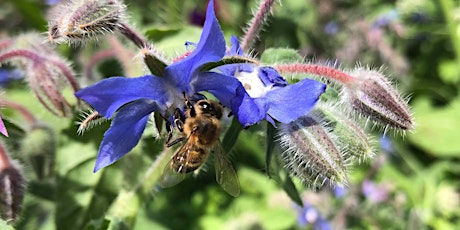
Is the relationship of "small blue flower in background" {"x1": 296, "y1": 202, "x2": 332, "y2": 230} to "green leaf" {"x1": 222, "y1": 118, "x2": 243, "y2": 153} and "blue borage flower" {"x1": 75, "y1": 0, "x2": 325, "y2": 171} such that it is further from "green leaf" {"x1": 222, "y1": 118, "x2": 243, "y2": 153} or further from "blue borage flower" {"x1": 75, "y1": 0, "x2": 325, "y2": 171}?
"blue borage flower" {"x1": 75, "y1": 0, "x2": 325, "y2": 171}

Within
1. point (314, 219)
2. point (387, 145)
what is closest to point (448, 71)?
point (387, 145)

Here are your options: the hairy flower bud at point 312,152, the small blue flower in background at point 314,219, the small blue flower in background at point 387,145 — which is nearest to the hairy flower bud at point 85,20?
the hairy flower bud at point 312,152

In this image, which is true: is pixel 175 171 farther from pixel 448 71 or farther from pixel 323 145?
pixel 448 71

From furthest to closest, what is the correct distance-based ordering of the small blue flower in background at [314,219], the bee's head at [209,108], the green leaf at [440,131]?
1. the green leaf at [440,131]
2. the small blue flower in background at [314,219]
3. the bee's head at [209,108]

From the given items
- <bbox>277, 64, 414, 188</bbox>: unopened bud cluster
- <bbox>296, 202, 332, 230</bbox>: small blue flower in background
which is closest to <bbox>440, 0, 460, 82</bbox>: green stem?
<bbox>296, 202, 332, 230</bbox>: small blue flower in background

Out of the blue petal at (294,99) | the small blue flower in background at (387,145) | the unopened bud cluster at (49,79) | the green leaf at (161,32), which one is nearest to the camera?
the blue petal at (294,99)

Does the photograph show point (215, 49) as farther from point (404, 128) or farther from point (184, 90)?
point (404, 128)

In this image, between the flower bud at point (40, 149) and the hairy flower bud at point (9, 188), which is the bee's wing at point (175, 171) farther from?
the flower bud at point (40, 149)
